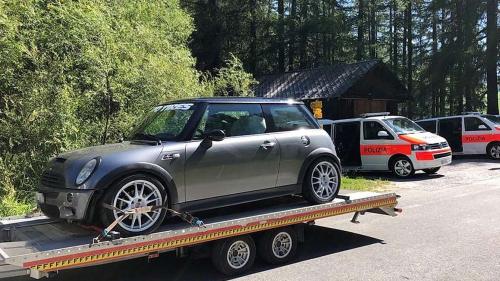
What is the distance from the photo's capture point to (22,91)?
1001 centimetres

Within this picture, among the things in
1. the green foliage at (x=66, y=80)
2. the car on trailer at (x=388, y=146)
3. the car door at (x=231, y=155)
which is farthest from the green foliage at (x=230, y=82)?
the car door at (x=231, y=155)

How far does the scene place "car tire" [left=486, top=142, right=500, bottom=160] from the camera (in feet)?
62.0

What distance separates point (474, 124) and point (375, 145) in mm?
5611

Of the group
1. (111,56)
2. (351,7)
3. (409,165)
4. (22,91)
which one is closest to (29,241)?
(22,91)

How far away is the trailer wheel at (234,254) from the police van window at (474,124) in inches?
603

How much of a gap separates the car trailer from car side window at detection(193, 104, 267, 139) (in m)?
1.03

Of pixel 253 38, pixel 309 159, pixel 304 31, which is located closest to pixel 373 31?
pixel 304 31

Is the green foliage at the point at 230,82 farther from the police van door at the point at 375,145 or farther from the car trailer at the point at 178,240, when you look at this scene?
the car trailer at the point at 178,240

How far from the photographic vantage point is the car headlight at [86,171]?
5502mm

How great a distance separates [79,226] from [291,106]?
3235 millimetres

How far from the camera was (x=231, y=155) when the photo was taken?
640cm

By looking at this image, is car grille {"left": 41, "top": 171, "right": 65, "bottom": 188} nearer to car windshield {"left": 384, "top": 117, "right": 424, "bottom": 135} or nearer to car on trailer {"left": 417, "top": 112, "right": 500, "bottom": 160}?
car windshield {"left": 384, "top": 117, "right": 424, "bottom": 135}

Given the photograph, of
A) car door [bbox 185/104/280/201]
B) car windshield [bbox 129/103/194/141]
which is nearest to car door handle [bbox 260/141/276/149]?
car door [bbox 185/104/280/201]

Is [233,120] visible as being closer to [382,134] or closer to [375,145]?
[382,134]
